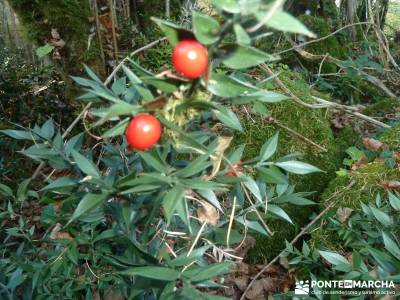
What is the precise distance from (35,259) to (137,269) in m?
0.73

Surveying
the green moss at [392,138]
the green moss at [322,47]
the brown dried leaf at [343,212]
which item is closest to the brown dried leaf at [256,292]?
the brown dried leaf at [343,212]

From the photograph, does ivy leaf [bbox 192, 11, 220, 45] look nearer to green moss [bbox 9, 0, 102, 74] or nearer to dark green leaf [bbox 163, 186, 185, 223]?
dark green leaf [bbox 163, 186, 185, 223]

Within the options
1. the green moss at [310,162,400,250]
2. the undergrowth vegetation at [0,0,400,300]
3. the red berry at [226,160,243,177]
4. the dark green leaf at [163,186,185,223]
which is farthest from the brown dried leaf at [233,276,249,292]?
the dark green leaf at [163,186,185,223]

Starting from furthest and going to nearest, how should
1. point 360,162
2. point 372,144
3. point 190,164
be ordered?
point 372,144 → point 360,162 → point 190,164

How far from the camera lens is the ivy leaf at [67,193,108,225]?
0.68 metres


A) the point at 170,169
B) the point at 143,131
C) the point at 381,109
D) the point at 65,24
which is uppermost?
the point at 143,131

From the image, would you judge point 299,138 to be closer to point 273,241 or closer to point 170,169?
point 273,241

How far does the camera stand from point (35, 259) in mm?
1289

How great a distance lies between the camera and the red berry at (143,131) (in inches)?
20.7

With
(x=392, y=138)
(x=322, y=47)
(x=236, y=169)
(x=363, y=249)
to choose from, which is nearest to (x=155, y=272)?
(x=236, y=169)

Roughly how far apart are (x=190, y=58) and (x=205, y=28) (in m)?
0.04

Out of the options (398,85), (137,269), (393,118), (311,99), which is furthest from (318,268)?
(398,85)

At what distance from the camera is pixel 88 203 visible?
0.69 m

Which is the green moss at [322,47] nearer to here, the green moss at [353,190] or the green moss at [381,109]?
the green moss at [381,109]
